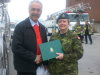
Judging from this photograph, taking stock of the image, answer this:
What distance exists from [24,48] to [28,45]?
0.21 feet

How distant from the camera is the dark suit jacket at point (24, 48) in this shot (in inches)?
168

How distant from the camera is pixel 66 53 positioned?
445 cm

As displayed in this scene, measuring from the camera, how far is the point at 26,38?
Result: 14.2 ft

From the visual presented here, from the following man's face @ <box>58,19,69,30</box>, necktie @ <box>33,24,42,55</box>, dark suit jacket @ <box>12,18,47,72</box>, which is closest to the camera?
dark suit jacket @ <box>12,18,47,72</box>

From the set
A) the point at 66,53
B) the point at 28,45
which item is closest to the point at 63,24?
the point at 66,53

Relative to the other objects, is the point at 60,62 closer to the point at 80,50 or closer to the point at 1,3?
the point at 80,50

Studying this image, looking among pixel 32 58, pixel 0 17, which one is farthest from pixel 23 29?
pixel 0 17

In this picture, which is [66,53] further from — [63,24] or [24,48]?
[24,48]

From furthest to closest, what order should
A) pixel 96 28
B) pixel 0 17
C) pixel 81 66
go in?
pixel 96 28 < pixel 81 66 < pixel 0 17

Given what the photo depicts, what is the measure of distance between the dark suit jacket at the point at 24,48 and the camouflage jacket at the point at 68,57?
0.92 feet

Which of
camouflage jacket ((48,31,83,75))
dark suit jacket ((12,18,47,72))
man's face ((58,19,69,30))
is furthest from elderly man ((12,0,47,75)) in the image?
man's face ((58,19,69,30))

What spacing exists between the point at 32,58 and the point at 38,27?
18.0 inches

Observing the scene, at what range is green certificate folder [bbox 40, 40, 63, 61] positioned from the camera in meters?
4.32

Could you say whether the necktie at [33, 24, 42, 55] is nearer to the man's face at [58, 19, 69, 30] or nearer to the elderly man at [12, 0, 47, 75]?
the elderly man at [12, 0, 47, 75]
